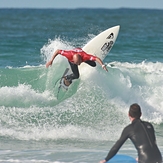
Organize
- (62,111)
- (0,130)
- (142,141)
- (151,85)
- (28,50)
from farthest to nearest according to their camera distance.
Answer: (28,50)
(151,85)
(62,111)
(0,130)
(142,141)

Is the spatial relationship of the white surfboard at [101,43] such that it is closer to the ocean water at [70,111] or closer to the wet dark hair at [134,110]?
the ocean water at [70,111]

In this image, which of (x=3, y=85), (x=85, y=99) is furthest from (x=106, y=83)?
(x=3, y=85)

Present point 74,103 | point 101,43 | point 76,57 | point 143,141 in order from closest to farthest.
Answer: point 143,141, point 76,57, point 74,103, point 101,43

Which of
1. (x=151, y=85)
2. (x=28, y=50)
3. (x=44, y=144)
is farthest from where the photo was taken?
(x=28, y=50)

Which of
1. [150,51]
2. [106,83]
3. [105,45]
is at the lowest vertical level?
[106,83]

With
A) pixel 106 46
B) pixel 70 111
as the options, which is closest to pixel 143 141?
pixel 70 111

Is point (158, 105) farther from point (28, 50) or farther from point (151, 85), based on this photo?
point (28, 50)

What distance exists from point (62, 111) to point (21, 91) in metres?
1.30

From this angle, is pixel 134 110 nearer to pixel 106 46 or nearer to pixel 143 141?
pixel 143 141

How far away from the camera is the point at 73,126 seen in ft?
35.1

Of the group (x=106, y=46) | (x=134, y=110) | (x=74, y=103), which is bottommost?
(x=134, y=110)

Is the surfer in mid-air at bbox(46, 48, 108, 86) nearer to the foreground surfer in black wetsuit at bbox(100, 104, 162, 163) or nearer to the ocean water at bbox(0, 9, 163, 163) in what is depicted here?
the ocean water at bbox(0, 9, 163, 163)

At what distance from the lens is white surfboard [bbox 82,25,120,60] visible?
504 inches

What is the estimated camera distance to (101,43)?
1285 centimetres
